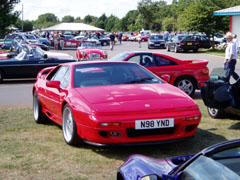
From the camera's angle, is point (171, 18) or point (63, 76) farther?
point (171, 18)

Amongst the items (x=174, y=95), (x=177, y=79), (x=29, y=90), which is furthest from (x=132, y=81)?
(x=29, y=90)

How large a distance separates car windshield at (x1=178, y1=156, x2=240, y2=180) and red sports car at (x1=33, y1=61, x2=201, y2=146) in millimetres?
2878

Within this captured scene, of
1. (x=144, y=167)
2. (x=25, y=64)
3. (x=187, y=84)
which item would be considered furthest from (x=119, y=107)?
(x=25, y=64)

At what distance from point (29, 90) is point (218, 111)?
7.50m

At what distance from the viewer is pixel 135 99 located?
19.4ft

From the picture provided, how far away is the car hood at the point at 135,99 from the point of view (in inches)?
224

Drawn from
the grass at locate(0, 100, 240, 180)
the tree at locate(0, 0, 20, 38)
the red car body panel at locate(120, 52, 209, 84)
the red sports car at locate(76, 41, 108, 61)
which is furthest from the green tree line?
the grass at locate(0, 100, 240, 180)

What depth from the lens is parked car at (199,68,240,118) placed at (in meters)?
7.60

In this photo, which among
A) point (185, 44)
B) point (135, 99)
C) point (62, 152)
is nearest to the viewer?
point (135, 99)

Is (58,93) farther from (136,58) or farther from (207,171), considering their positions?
(136,58)

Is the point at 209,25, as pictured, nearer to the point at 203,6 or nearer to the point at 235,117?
the point at 203,6

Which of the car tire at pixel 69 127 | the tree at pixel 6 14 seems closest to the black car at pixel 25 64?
the car tire at pixel 69 127

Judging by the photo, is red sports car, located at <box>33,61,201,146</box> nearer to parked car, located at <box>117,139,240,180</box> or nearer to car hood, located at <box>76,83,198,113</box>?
car hood, located at <box>76,83,198,113</box>

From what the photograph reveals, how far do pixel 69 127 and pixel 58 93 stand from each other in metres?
0.83
